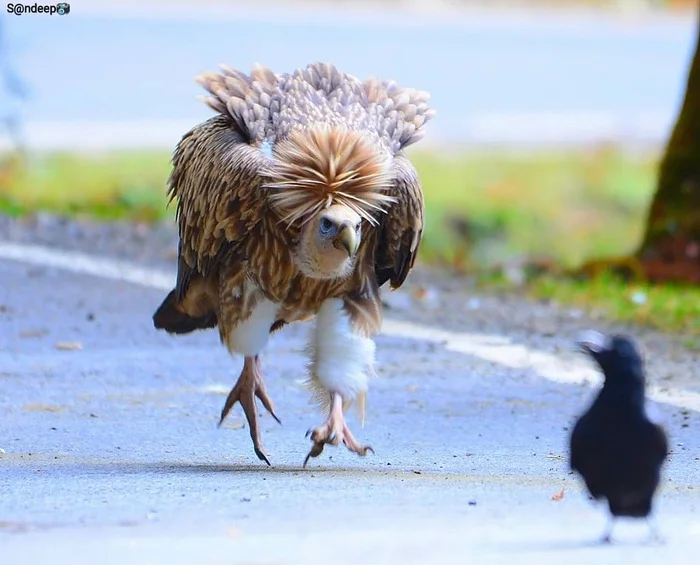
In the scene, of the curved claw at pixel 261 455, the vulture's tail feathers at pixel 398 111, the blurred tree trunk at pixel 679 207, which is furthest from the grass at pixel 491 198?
the curved claw at pixel 261 455

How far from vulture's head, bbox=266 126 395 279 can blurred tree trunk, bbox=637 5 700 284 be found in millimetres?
6283

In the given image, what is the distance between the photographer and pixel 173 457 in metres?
6.42

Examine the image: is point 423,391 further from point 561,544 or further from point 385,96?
point 561,544

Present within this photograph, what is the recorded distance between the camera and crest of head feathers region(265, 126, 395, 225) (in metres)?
6.11

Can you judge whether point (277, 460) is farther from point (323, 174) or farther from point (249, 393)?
point (323, 174)

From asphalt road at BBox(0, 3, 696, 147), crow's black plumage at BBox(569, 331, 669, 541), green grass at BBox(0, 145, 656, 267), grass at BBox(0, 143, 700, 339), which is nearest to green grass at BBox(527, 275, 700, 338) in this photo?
grass at BBox(0, 143, 700, 339)

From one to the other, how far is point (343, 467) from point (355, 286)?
32.0 inches

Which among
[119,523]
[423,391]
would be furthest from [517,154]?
[119,523]

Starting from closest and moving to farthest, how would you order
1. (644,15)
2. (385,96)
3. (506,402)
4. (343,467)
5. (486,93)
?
(343,467) → (385,96) → (506,402) → (486,93) → (644,15)

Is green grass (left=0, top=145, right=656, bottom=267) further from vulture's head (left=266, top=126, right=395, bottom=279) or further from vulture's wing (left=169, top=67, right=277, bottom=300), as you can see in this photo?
vulture's head (left=266, top=126, right=395, bottom=279)

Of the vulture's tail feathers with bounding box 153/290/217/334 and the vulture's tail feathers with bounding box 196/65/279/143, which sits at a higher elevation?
the vulture's tail feathers with bounding box 196/65/279/143

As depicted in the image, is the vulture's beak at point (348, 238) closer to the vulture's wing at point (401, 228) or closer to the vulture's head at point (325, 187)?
the vulture's head at point (325, 187)

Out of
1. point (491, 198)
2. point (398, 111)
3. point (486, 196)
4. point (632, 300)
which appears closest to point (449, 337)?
point (632, 300)

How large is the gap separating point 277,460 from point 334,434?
1.42 feet
